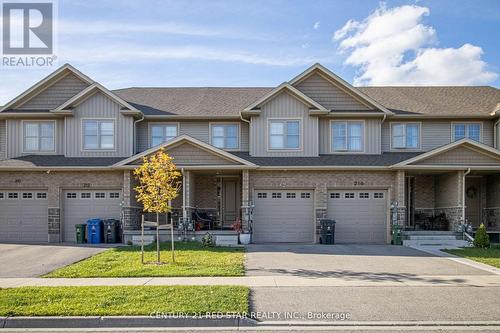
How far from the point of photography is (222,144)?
2408 cm

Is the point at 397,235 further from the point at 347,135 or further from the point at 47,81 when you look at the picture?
the point at 47,81

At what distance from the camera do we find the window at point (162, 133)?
24.2 metres

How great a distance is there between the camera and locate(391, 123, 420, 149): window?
23953 millimetres

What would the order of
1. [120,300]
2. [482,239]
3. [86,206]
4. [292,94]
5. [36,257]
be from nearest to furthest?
[120,300] < [36,257] < [482,239] < [86,206] < [292,94]

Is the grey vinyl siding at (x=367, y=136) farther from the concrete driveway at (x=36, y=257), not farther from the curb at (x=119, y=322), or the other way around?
the curb at (x=119, y=322)

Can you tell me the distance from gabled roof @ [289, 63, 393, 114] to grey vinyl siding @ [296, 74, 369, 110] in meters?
0.19

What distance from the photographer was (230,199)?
24203 mm

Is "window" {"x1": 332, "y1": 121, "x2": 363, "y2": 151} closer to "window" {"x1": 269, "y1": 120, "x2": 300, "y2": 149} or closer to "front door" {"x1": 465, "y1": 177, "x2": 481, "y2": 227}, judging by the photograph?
"window" {"x1": 269, "y1": 120, "x2": 300, "y2": 149}

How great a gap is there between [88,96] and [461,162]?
1711 centimetres

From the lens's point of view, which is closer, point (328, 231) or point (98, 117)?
point (328, 231)

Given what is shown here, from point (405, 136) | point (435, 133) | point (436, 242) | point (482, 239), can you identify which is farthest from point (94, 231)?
point (435, 133)

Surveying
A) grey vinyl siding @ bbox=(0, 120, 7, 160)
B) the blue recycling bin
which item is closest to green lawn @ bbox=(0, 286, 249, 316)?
the blue recycling bin

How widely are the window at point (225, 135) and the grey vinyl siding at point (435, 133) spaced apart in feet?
23.8

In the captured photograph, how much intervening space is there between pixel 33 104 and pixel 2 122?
2.05m
